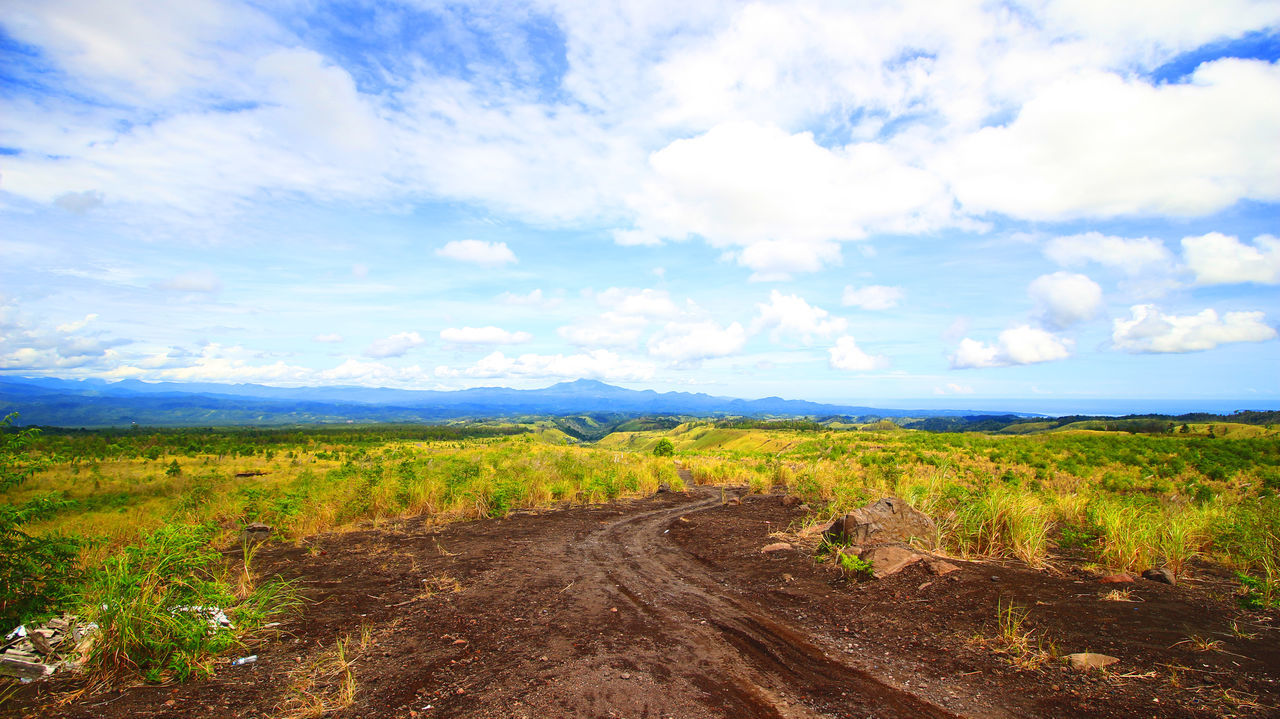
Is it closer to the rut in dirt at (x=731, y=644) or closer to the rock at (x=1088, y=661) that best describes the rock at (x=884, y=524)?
the rut in dirt at (x=731, y=644)

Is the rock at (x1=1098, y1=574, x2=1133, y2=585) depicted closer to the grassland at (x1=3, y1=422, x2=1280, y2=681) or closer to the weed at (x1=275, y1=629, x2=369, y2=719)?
the grassland at (x1=3, y1=422, x2=1280, y2=681)

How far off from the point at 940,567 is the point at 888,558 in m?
0.72

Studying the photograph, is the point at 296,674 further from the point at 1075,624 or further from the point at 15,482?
the point at 1075,624

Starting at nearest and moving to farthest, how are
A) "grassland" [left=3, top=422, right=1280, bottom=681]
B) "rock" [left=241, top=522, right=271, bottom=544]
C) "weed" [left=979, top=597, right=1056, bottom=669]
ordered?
"weed" [left=979, top=597, right=1056, bottom=669] < "grassland" [left=3, top=422, right=1280, bottom=681] < "rock" [left=241, top=522, right=271, bottom=544]

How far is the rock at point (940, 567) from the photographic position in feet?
23.9

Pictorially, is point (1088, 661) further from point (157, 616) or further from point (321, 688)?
point (157, 616)

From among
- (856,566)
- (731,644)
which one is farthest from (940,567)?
(731,644)

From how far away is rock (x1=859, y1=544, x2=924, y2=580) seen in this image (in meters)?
7.65

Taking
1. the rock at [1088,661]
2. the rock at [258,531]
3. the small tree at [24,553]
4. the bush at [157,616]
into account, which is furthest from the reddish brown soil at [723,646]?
the rock at [258,531]

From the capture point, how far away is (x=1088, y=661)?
4859 millimetres

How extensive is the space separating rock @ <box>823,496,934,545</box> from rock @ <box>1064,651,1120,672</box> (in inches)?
141

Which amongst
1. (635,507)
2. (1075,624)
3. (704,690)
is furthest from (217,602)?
(635,507)

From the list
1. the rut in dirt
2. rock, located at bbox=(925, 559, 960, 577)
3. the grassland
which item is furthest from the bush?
rock, located at bbox=(925, 559, 960, 577)

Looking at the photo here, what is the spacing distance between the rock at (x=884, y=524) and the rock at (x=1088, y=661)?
3570 mm
